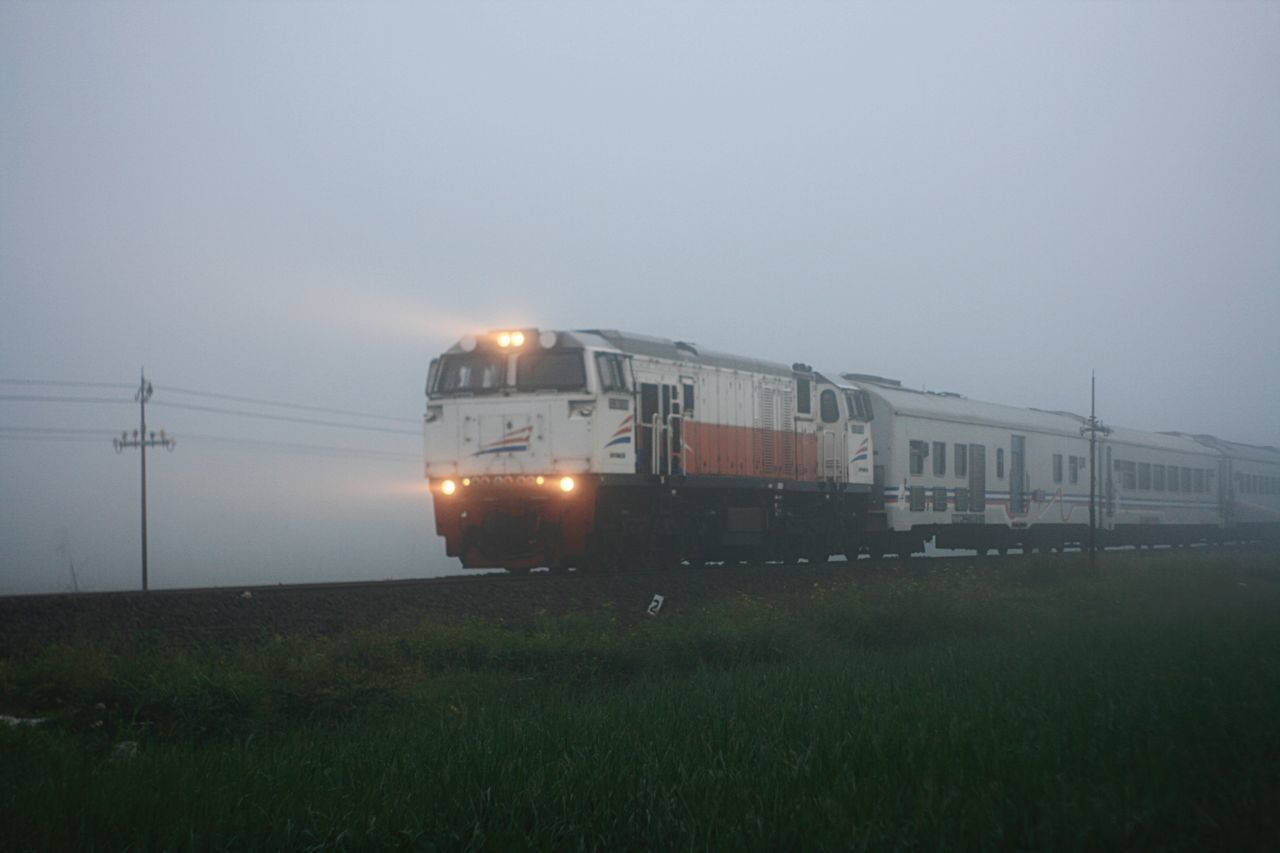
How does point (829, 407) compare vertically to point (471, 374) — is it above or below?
below

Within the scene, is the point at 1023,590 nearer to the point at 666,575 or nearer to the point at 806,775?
the point at 666,575

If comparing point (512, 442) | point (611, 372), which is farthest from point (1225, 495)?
point (512, 442)

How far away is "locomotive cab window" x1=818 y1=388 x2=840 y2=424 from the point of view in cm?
2506

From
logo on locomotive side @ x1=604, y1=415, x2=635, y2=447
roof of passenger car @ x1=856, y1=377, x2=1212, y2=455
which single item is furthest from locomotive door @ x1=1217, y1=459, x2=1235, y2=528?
logo on locomotive side @ x1=604, y1=415, x2=635, y2=447

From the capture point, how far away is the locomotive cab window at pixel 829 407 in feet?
82.2

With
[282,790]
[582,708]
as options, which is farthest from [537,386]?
[282,790]

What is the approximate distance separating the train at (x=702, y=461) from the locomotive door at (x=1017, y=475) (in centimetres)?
6

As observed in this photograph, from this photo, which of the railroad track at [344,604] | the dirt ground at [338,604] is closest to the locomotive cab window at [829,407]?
the railroad track at [344,604]

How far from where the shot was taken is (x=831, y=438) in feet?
81.8

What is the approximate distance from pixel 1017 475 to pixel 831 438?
31.8ft

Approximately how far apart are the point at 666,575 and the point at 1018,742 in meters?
12.4

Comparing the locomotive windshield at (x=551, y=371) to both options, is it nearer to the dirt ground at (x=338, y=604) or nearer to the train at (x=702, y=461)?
the train at (x=702, y=461)

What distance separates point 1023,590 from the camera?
2047cm

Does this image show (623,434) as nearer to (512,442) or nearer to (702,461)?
(512,442)
